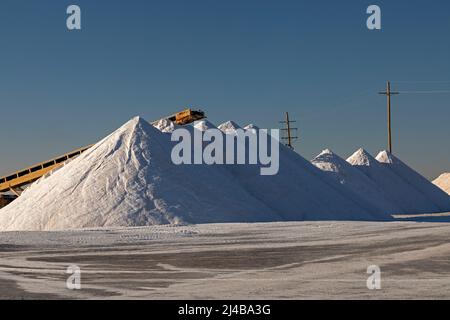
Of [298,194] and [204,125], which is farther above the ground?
[204,125]

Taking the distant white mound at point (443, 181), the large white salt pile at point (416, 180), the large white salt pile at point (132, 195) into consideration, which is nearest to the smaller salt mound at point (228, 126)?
the large white salt pile at point (132, 195)

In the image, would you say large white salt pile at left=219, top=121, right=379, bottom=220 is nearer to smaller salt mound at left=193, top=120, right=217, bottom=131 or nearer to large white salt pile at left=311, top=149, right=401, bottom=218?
smaller salt mound at left=193, top=120, right=217, bottom=131

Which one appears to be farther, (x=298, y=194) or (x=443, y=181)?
(x=443, y=181)

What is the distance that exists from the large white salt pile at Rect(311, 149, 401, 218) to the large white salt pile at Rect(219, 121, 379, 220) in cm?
1194

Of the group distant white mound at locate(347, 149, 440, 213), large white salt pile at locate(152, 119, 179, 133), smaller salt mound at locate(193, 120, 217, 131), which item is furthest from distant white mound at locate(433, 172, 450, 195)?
large white salt pile at locate(152, 119, 179, 133)

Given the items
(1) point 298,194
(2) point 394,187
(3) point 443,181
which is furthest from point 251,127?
(3) point 443,181

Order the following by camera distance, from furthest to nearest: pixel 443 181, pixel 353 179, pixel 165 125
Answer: pixel 443 181 → pixel 353 179 → pixel 165 125

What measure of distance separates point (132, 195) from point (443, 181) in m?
93.8

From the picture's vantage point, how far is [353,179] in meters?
47.1

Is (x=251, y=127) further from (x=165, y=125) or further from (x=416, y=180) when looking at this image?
(x=416, y=180)

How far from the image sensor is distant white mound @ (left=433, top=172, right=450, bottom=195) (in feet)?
339

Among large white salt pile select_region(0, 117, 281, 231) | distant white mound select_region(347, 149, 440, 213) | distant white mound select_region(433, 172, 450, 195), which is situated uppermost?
distant white mound select_region(433, 172, 450, 195)

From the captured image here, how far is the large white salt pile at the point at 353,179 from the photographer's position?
45.0 m
